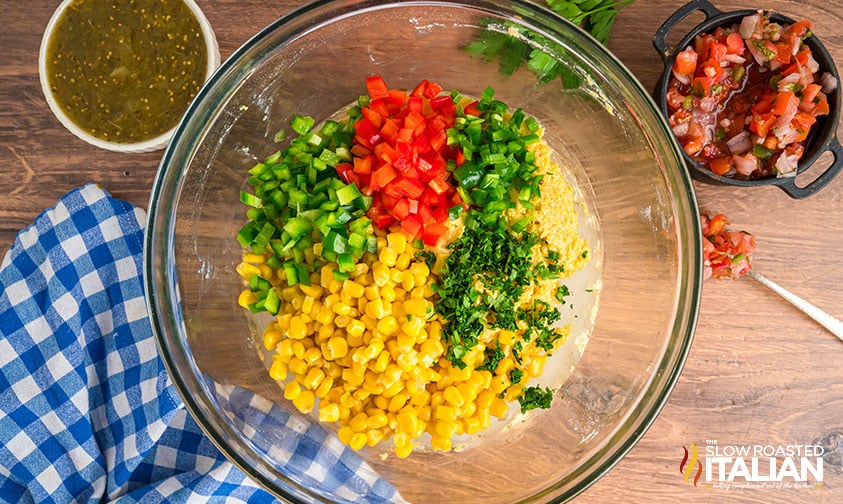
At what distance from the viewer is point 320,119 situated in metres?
2.27

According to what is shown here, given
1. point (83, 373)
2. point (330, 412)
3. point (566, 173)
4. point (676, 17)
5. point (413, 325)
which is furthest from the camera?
point (83, 373)

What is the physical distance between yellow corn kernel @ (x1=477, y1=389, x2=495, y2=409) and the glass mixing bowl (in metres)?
0.28

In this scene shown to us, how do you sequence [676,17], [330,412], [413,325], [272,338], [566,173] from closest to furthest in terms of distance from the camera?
[413,325] < [330,412] < [272,338] < [676,17] < [566,173]

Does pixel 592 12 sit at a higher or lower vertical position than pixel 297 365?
higher

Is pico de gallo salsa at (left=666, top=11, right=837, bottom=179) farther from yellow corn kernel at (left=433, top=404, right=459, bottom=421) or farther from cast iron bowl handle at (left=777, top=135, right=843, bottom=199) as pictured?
yellow corn kernel at (left=433, top=404, right=459, bottom=421)

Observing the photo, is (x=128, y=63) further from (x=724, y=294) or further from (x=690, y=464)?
(x=690, y=464)

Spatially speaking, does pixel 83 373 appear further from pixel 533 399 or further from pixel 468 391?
pixel 533 399

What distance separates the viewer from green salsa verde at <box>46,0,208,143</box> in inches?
91.1

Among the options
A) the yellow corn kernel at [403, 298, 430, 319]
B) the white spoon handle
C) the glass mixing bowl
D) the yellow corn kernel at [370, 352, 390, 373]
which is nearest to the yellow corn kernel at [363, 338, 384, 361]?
the yellow corn kernel at [370, 352, 390, 373]

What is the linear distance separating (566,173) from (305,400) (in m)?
1.06

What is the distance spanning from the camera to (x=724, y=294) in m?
2.43

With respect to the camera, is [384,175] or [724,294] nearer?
[384,175]

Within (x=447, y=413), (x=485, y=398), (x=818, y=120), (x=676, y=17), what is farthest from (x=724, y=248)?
(x=447, y=413)

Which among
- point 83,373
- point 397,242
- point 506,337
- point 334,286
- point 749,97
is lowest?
point 83,373
